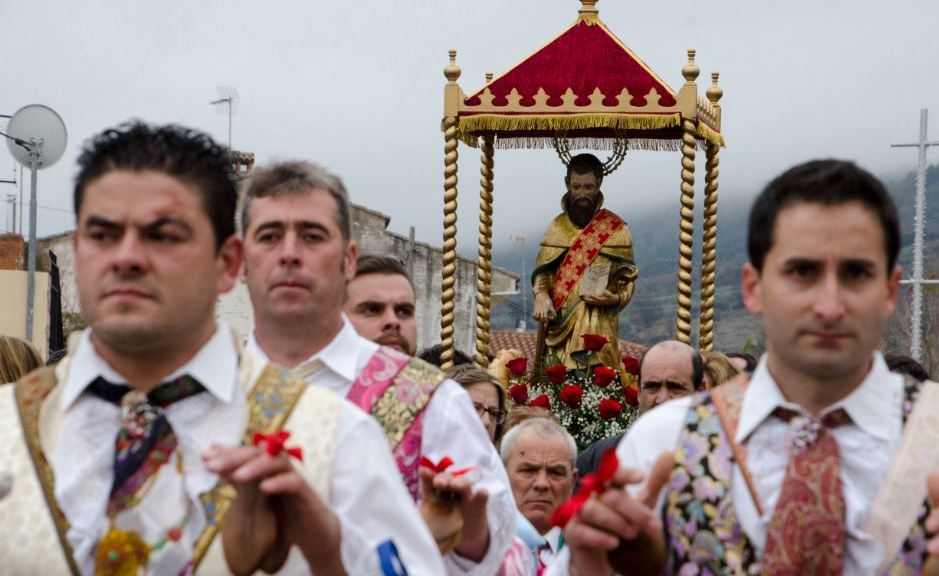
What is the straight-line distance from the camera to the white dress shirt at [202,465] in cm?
314

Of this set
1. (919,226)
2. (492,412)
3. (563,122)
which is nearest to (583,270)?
(563,122)

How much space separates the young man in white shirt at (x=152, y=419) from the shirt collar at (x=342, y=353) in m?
1.14

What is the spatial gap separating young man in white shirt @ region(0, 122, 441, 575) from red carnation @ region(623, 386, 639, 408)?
5.91 meters

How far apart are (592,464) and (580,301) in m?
4.17

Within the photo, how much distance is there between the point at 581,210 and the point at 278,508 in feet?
27.3

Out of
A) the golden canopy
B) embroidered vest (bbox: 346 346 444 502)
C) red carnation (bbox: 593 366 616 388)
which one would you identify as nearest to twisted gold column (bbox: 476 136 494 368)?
the golden canopy

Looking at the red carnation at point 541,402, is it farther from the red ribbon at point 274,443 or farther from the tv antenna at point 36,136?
the tv antenna at point 36,136

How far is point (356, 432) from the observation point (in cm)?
325

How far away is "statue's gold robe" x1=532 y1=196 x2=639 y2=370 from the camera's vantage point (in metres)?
10.9

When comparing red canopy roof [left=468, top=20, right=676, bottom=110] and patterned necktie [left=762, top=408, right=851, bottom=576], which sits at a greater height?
red canopy roof [left=468, top=20, right=676, bottom=110]

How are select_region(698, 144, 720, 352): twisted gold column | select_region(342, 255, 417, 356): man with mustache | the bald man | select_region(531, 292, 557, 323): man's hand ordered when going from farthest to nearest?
select_region(698, 144, 720, 352): twisted gold column → select_region(531, 292, 557, 323): man's hand → the bald man → select_region(342, 255, 417, 356): man with mustache

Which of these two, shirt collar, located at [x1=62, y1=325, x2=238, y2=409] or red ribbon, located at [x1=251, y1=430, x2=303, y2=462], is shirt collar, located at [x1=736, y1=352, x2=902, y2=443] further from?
shirt collar, located at [x1=62, y1=325, x2=238, y2=409]

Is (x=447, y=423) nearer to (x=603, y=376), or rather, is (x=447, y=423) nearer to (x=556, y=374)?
(x=603, y=376)

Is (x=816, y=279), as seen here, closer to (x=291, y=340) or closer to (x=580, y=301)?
(x=291, y=340)
